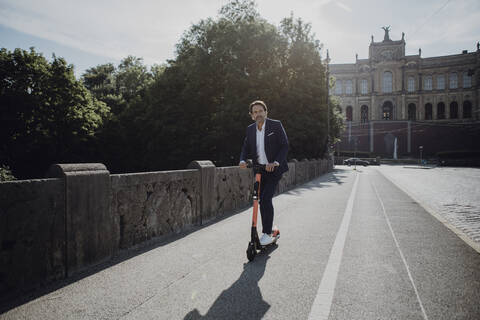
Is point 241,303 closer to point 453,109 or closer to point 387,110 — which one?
point 387,110

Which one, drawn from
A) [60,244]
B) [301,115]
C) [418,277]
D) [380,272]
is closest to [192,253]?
[60,244]

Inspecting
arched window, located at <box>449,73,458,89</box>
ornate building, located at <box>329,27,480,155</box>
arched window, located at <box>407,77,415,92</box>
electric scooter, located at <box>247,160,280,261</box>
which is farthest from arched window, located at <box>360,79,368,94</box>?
electric scooter, located at <box>247,160,280,261</box>

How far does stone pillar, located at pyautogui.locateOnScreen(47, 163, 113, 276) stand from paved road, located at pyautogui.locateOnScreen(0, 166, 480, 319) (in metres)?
0.31

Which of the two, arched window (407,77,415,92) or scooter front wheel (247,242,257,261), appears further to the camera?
arched window (407,77,415,92)

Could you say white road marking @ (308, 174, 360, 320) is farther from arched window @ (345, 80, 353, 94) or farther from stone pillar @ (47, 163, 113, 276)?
arched window @ (345, 80, 353, 94)

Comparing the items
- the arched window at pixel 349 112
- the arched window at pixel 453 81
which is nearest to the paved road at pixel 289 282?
the arched window at pixel 349 112

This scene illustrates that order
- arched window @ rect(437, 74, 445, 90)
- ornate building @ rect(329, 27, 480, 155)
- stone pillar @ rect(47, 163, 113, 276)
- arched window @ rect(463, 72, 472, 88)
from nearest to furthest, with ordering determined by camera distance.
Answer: stone pillar @ rect(47, 163, 113, 276), ornate building @ rect(329, 27, 480, 155), arched window @ rect(463, 72, 472, 88), arched window @ rect(437, 74, 445, 90)

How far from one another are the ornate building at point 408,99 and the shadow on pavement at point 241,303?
73.6m

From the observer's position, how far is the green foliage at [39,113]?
26562 mm

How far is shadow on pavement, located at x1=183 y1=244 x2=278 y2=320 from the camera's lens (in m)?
2.64

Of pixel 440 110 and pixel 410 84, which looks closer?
pixel 440 110

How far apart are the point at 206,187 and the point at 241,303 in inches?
160

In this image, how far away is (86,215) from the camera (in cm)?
378

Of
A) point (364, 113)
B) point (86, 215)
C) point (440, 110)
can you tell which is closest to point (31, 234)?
point (86, 215)
